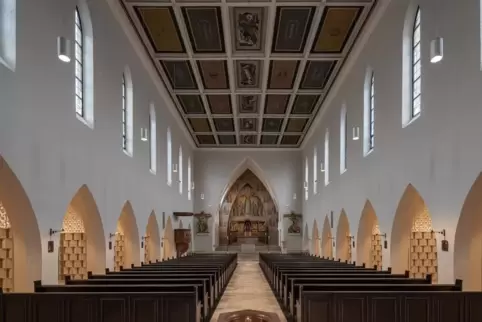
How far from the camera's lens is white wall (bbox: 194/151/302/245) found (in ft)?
114

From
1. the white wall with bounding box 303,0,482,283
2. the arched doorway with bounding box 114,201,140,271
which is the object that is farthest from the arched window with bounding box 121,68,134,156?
the white wall with bounding box 303,0,482,283

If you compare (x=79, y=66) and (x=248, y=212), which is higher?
(x=79, y=66)

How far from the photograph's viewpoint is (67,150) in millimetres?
10727

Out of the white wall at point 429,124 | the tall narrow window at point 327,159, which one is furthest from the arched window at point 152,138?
the tall narrow window at point 327,159

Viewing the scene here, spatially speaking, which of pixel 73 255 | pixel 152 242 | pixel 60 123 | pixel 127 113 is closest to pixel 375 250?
pixel 152 242

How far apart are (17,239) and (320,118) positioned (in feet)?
60.7

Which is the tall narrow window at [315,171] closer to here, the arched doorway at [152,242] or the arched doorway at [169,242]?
the arched doorway at [169,242]

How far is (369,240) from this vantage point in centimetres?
1755

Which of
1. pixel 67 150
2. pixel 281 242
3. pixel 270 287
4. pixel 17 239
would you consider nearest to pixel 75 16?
pixel 67 150

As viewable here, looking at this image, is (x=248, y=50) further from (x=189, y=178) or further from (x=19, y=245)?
(x=189, y=178)

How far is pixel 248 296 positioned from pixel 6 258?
651 cm

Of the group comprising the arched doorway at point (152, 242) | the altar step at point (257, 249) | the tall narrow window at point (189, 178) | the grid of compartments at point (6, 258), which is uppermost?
the tall narrow window at point (189, 178)

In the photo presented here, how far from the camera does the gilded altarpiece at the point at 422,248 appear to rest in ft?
46.5

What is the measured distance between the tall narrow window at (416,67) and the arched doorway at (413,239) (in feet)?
6.43
